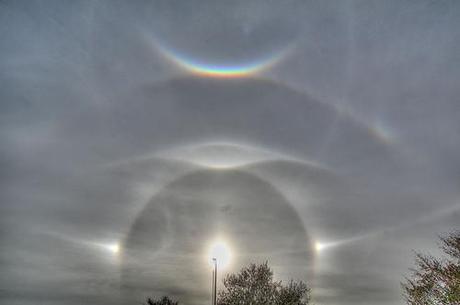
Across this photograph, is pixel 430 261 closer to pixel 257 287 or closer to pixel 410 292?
pixel 410 292

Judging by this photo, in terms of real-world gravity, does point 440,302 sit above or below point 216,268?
below

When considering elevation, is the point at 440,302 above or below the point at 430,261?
below

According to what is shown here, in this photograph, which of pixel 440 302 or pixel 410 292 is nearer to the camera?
pixel 440 302

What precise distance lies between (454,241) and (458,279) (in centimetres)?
459

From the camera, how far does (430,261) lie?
35969 mm

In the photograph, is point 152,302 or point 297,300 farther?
point 152,302

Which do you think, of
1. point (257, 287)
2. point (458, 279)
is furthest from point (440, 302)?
point (257, 287)

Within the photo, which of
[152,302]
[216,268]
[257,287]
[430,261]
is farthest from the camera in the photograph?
[152,302]

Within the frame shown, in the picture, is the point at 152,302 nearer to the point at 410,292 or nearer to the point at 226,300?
the point at 226,300

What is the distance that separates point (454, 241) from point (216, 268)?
20.6 meters

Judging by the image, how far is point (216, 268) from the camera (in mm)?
38281

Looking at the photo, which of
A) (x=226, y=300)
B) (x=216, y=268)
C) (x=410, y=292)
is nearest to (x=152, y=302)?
(x=226, y=300)

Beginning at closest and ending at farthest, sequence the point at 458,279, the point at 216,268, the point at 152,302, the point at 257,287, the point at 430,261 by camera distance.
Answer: the point at 458,279
the point at 430,261
the point at 216,268
the point at 257,287
the point at 152,302

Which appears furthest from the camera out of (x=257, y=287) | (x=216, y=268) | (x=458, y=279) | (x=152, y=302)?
(x=152, y=302)
